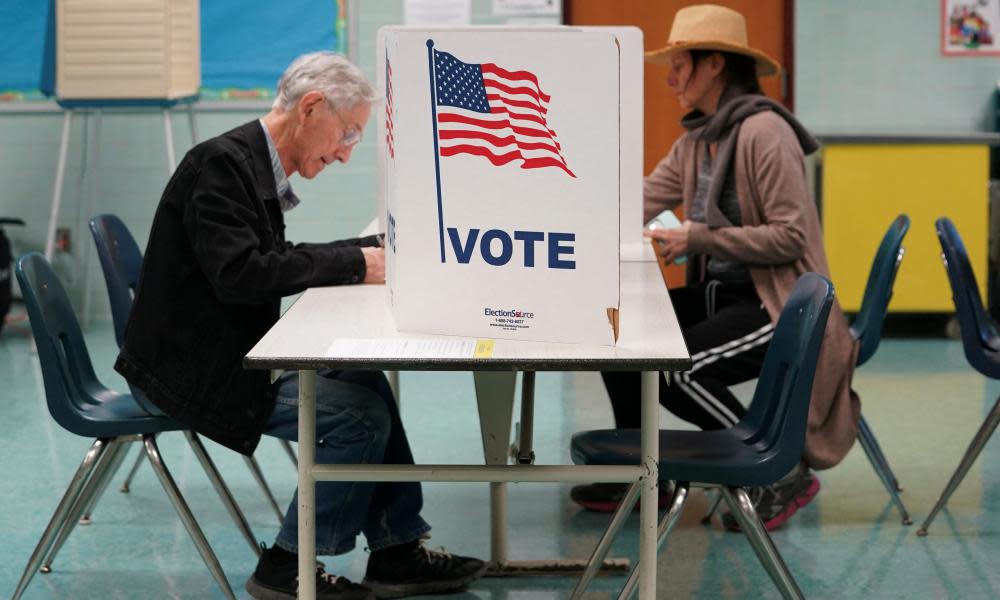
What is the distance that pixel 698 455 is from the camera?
8.09 ft

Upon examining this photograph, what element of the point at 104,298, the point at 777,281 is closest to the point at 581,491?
the point at 777,281

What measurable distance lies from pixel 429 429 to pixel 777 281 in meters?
1.43

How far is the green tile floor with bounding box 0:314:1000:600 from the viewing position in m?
2.86

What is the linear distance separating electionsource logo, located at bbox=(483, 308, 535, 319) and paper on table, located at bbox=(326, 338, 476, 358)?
6 centimetres

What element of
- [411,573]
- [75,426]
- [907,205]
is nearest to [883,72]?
[907,205]

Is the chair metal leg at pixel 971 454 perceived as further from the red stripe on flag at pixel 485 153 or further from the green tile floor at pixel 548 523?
the red stripe on flag at pixel 485 153

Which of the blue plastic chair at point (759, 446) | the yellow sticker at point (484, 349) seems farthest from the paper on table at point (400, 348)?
the blue plastic chair at point (759, 446)

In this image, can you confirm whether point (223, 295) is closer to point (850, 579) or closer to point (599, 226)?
point (599, 226)

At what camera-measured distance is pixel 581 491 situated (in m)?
3.43

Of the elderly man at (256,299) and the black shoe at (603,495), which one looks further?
the black shoe at (603,495)

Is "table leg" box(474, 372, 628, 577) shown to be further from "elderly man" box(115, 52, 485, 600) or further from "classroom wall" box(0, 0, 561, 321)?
"classroom wall" box(0, 0, 561, 321)

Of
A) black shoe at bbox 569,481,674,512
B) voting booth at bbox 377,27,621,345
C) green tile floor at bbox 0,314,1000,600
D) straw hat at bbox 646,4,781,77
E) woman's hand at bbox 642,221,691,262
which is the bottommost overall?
green tile floor at bbox 0,314,1000,600

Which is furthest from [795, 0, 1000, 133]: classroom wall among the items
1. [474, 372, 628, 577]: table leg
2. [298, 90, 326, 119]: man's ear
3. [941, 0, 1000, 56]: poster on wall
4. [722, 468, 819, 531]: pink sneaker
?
[298, 90, 326, 119]: man's ear

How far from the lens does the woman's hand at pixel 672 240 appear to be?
3248 mm
